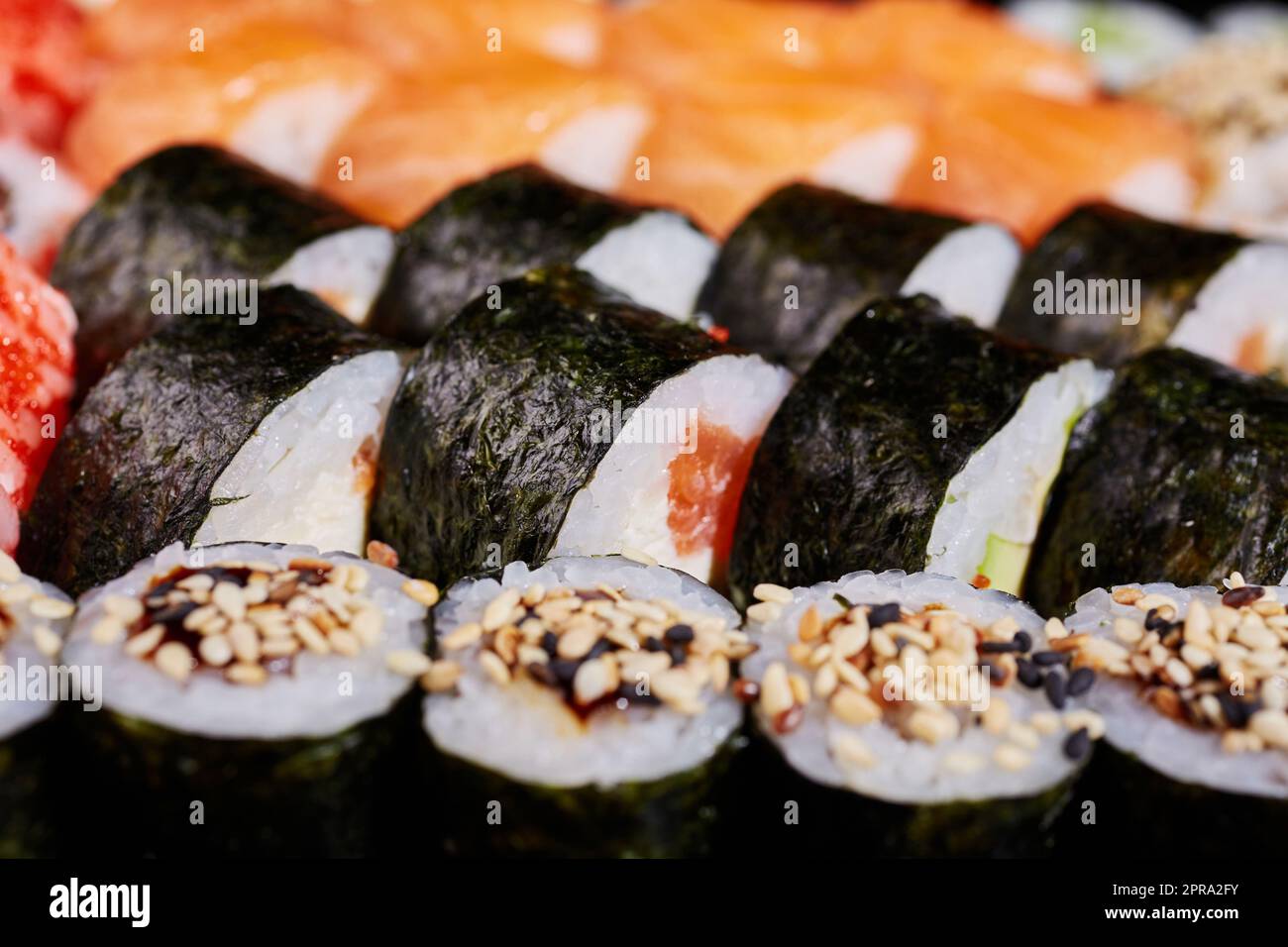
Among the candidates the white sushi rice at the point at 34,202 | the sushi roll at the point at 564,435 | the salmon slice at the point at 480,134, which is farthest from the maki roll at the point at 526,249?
the white sushi rice at the point at 34,202

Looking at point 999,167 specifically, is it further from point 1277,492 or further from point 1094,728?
point 1094,728

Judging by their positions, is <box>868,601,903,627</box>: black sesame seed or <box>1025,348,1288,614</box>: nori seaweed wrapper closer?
<box>868,601,903,627</box>: black sesame seed

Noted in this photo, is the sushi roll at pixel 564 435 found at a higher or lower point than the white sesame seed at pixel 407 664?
higher

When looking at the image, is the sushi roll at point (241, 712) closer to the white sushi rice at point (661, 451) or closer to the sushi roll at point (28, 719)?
the sushi roll at point (28, 719)

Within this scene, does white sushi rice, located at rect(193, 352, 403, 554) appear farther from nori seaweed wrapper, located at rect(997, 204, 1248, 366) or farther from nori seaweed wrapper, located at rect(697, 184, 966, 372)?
nori seaweed wrapper, located at rect(997, 204, 1248, 366)

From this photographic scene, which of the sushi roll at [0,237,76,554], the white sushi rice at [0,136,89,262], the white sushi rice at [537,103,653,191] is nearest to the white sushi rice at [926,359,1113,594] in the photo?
the sushi roll at [0,237,76,554]

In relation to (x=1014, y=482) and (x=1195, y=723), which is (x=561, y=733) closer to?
(x=1195, y=723)
